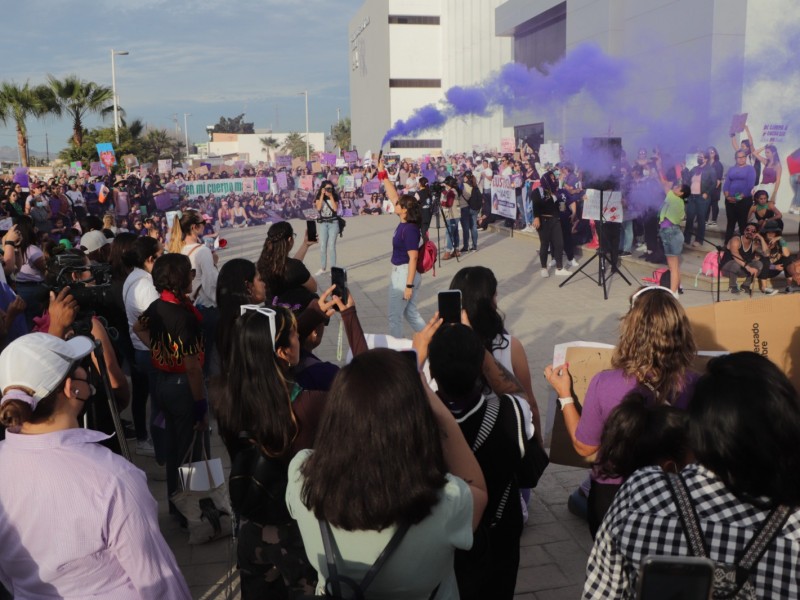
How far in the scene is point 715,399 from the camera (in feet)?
6.02

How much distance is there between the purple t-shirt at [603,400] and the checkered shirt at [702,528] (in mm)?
1197

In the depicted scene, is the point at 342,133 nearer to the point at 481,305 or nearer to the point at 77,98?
the point at 77,98

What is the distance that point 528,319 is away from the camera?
1031 centimetres

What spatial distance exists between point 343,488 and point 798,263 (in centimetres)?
686

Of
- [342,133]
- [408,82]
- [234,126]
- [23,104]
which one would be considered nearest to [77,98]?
[23,104]

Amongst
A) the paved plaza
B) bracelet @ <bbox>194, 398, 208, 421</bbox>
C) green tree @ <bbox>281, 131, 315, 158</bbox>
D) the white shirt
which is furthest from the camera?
green tree @ <bbox>281, 131, 315, 158</bbox>

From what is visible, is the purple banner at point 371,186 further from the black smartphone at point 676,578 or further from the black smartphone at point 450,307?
the black smartphone at point 676,578

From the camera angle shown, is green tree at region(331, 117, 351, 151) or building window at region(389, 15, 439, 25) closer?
building window at region(389, 15, 439, 25)

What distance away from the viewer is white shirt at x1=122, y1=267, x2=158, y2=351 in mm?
5148

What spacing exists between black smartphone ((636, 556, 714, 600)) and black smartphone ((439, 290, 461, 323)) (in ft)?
6.67

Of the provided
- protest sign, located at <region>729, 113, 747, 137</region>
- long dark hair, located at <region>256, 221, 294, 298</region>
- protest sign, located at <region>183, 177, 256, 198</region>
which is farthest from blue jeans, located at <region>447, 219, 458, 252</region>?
protest sign, located at <region>183, 177, 256, 198</region>

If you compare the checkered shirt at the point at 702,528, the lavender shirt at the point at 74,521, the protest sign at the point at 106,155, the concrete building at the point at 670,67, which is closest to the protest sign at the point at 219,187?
the protest sign at the point at 106,155

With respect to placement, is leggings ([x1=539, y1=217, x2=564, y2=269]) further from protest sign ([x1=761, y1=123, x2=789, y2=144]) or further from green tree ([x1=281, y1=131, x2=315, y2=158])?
green tree ([x1=281, y1=131, x2=315, y2=158])

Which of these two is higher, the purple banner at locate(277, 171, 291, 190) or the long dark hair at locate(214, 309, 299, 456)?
the purple banner at locate(277, 171, 291, 190)
